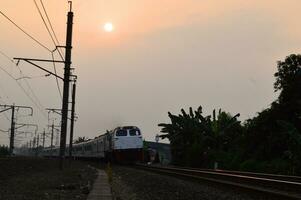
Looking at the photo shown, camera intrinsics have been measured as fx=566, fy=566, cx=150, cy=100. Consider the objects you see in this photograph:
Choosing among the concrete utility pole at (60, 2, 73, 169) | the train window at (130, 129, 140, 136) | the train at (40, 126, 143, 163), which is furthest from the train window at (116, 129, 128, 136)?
the concrete utility pole at (60, 2, 73, 169)

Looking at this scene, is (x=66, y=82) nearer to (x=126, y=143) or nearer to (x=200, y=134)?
(x=126, y=143)

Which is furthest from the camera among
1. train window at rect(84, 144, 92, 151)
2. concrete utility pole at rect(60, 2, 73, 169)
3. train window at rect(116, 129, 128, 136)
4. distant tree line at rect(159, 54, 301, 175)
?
train window at rect(84, 144, 92, 151)

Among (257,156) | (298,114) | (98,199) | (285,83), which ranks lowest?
(98,199)

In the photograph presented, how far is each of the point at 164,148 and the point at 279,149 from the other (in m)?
62.9

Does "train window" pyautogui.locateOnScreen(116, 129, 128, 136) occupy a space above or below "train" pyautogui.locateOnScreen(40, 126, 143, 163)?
above

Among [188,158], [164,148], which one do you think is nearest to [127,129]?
[188,158]

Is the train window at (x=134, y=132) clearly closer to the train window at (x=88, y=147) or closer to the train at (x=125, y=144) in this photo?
the train at (x=125, y=144)

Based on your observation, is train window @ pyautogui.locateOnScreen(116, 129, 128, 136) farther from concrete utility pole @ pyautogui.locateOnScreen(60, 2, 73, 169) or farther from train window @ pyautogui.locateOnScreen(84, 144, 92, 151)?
train window @ pyautogui.locateOnScreen(84, 144, 92, 151)

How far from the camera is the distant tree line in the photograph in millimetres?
33156

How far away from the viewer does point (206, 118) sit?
4969 cm

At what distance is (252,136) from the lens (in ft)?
135

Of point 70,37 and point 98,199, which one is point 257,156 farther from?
point 98,199

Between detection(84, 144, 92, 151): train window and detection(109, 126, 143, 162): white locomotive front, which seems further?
detection(84, 144, 92, 151): train window

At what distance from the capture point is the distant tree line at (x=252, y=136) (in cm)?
3316
